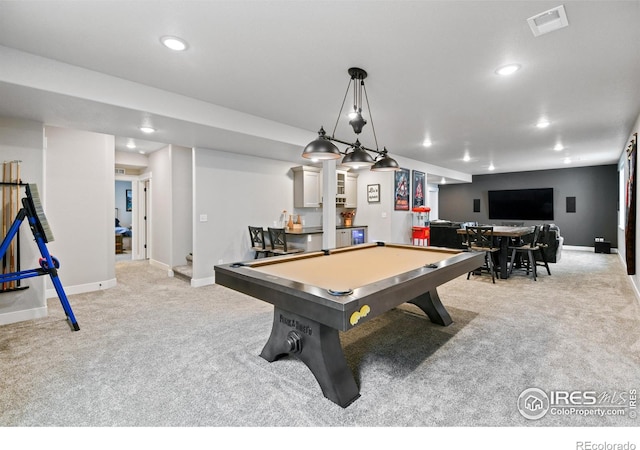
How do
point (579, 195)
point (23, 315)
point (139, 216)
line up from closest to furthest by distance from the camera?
1. point (23, 315)
2. point (139, 216)
3. point (579, 195)

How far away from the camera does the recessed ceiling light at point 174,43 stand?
2331 mm

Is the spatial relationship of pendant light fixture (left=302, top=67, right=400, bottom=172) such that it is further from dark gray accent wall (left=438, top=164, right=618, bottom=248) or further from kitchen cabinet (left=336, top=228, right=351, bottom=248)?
dark gray accent wall (left=438, top=164, right=618, bottom=248)

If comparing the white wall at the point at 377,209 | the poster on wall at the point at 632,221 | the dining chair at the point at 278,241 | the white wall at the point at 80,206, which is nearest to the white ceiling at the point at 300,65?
the poster on wall at the point at 632,221

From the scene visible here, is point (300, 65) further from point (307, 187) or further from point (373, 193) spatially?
point (373, 193)

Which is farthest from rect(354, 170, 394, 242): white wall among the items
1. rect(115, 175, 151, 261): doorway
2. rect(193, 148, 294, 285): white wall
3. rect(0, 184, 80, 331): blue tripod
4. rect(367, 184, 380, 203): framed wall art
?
rect(0, 184, 80, 331): blue tripod

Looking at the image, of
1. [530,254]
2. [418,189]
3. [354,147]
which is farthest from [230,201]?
[530,254]

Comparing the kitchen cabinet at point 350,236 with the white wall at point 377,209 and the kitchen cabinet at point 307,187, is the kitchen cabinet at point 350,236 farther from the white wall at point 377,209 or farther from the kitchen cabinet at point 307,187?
the kitchen cabinet at point 307,187

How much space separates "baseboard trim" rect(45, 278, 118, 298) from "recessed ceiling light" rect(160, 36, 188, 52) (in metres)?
3.95

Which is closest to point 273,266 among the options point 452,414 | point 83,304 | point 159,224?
point 452,414

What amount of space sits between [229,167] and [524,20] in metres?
4.59

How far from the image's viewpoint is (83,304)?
401 centimetres

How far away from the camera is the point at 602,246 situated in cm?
840

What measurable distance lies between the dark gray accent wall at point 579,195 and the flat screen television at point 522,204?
159 mm

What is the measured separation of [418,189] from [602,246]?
17.2 ft
